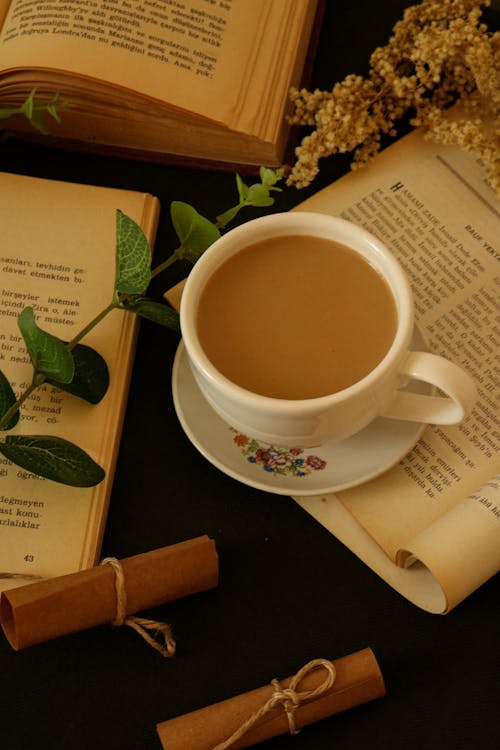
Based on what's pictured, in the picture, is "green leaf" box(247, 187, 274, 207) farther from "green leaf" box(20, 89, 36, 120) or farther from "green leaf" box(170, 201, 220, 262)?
"green leaf" box(20, 89, 36, 120)

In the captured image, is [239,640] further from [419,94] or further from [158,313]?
[419,94]

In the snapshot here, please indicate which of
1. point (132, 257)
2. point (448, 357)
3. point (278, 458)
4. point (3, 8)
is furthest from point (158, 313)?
point (3, 8)

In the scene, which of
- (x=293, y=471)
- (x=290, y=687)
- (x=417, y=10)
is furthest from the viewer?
(x=417, y=10)

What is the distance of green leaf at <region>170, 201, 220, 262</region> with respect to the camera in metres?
0.77

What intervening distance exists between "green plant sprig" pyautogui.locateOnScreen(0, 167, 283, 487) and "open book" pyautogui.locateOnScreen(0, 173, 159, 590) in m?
0.02

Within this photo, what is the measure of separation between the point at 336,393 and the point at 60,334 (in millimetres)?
292

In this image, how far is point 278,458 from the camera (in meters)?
0.76

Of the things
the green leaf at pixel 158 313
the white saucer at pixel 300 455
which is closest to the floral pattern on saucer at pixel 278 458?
the white saucer at pixel 300 455

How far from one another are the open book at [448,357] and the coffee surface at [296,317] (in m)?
0.13

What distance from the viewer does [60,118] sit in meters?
0.90

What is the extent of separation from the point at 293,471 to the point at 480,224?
32 cm

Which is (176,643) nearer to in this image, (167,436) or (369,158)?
(167,436)

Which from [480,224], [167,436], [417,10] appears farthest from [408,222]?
[167,436]

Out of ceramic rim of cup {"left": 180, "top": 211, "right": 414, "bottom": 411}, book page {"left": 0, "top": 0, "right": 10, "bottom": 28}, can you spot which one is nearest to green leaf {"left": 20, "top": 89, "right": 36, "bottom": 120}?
book page {"left": 0, "top": 0, "right": 10, "bottom": 28}
